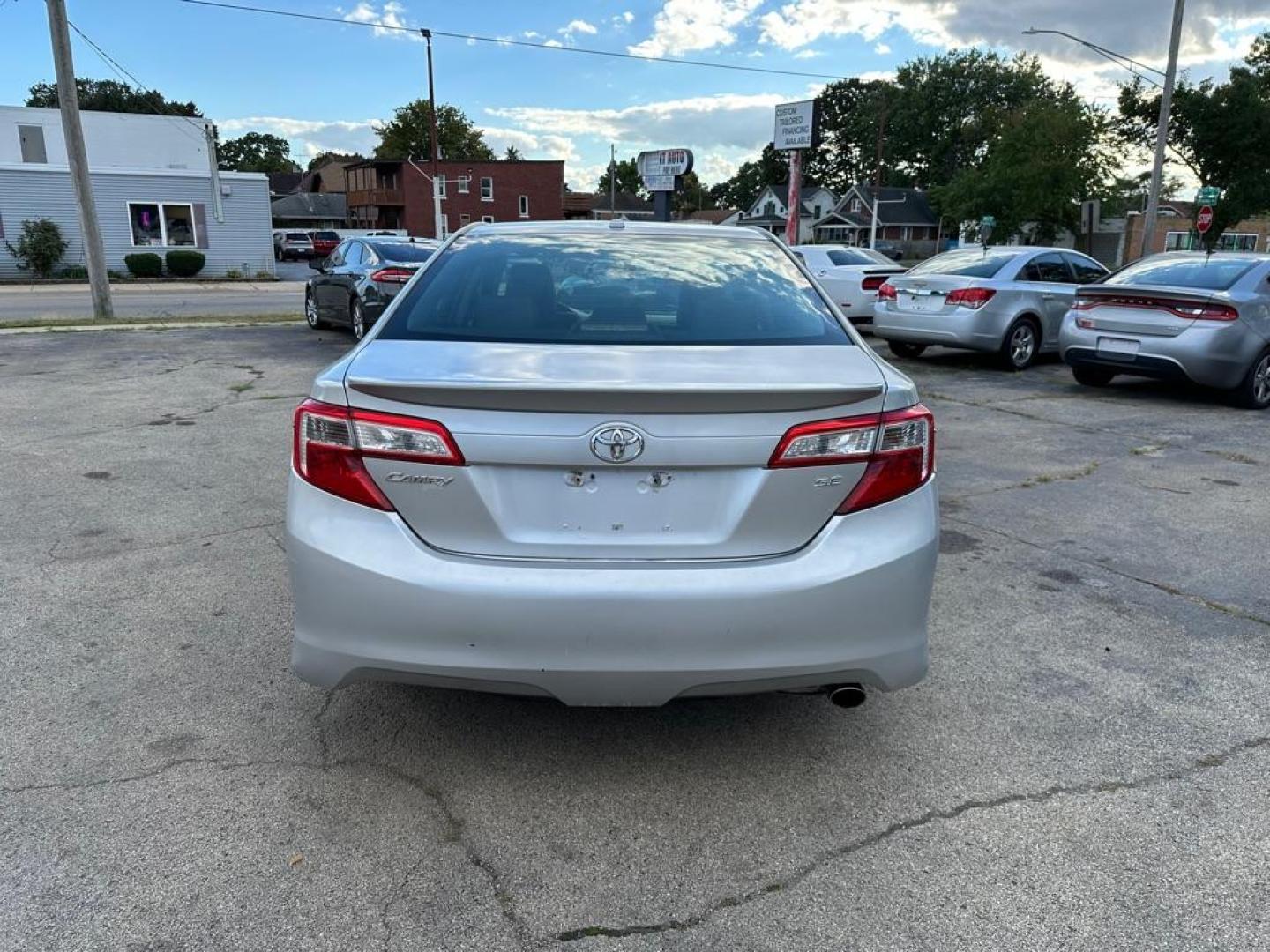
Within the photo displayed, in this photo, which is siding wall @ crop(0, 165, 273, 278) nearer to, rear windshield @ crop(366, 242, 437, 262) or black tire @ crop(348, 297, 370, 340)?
black tire @ crop(348, 297, 370, 340)

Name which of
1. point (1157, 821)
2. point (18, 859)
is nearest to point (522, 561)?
point (18, 859)

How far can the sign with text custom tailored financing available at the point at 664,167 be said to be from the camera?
25.0m

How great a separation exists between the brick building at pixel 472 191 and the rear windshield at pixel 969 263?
185 ft

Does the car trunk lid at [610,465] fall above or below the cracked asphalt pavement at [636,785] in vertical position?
above

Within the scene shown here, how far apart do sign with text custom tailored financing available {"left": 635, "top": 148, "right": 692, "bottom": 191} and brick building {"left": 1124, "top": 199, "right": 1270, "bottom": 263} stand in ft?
110

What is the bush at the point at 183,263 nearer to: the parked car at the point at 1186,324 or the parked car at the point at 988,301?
the parked car at the point at 988,301

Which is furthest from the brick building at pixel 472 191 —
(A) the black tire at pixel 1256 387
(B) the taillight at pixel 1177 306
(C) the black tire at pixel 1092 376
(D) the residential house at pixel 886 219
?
(A) the black tire at pixel 1256 387

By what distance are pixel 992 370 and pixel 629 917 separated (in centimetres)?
1107

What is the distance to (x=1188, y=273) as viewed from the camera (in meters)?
9.44

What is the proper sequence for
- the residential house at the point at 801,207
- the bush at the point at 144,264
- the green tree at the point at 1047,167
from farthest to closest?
the residential house at the point at 801,207 < the green tree at the point at 1047,167 < the bush at the point at 144,264

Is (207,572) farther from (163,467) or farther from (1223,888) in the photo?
(1223,888)

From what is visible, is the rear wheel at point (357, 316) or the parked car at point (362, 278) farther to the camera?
the rear wheel at point (357, 316)

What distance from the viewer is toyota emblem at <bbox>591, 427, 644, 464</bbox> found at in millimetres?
2373

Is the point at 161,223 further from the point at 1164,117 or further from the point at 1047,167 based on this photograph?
the point at 1047,167
